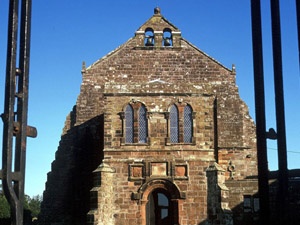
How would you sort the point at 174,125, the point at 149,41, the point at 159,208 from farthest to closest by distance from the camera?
the point at 149,41, the point at 174,125, the point at 159,208

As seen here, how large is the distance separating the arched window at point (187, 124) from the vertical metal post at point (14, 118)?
60.1ft

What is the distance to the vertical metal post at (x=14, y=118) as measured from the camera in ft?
18.6

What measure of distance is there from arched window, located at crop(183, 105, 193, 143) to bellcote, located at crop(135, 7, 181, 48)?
658 centimetres

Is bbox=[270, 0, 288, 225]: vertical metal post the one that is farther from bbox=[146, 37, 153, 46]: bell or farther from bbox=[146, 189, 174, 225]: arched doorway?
bbox=[146, 37, 153, 46]: bell

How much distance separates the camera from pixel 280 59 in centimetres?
569

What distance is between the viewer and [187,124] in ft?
79.7

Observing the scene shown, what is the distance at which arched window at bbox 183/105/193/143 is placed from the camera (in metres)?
24.2

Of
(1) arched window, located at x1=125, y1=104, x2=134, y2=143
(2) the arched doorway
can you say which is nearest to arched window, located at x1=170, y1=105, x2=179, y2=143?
(1) arched window, located at x1=125, y1=104, x2=134, y2=143

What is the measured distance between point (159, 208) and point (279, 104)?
1908 centimetres

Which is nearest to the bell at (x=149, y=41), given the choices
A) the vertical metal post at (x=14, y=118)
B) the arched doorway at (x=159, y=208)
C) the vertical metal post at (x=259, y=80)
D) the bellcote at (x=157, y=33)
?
the bellcote at (x=157, y=33)

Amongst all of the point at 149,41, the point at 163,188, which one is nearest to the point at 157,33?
the point at 149,41

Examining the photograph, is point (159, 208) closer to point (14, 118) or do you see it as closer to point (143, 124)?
point (143, 124)

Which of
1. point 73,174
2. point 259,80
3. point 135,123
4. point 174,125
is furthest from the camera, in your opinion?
point 73,174

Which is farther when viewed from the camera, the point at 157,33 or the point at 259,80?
the point at 157,33
